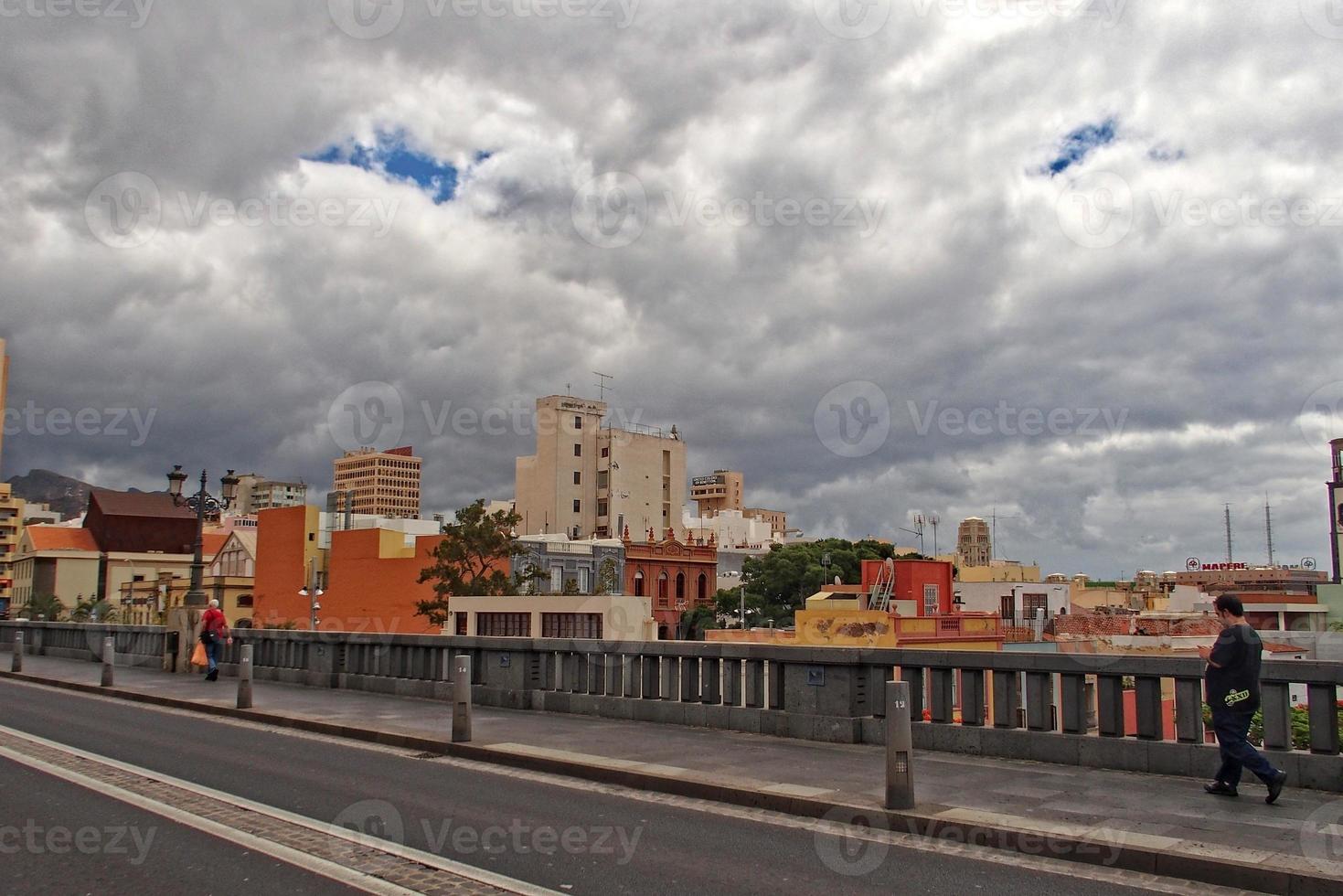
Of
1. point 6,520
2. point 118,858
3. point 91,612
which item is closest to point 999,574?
point 91,612

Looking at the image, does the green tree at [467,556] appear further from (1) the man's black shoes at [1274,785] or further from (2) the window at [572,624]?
(1) the man's black shoes at [1274,785]

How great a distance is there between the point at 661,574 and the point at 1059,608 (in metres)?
36.6

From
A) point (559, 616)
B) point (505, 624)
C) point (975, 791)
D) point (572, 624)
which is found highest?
point (975, 791)

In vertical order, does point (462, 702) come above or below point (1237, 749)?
below

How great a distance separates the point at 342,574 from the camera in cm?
7525

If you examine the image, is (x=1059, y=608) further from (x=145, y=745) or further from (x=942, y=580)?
(x=145, y=745)

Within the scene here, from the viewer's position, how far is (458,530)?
2534 inches

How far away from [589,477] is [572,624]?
63966 mm

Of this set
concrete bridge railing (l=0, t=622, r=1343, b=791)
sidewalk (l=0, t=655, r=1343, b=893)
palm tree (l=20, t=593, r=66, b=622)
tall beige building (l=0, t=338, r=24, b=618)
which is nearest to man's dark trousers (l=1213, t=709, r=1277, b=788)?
sidewalk (l=0, t=655, r=1343, b=893)

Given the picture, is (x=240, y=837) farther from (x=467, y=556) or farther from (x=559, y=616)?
(x=467, y=556)

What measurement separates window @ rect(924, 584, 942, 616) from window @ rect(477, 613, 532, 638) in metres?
22.8

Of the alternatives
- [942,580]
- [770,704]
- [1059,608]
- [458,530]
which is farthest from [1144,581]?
[770,704]

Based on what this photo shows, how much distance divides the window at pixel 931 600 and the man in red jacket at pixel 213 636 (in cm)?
4474

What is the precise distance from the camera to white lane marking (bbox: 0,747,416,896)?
6.62m
